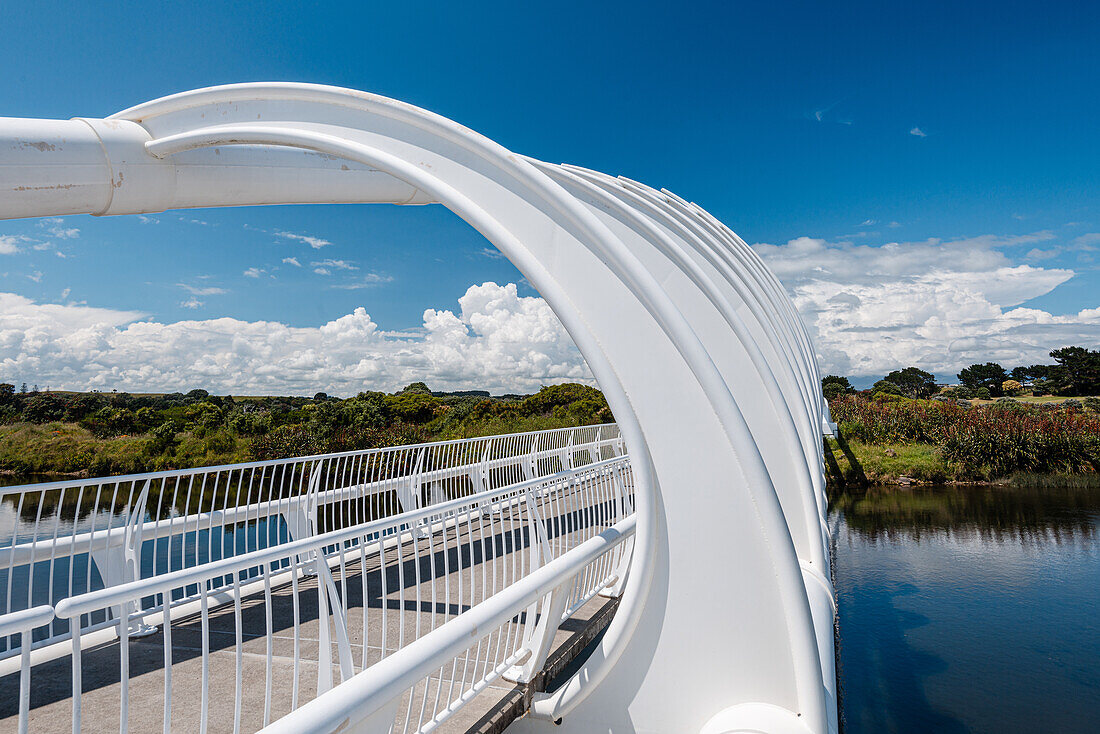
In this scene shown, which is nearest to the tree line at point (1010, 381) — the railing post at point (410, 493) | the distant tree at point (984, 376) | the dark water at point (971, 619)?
the distant tree at point (984, 376)

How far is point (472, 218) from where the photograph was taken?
3.65 m

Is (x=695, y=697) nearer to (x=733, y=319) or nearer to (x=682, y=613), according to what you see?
(x=682, y=613)

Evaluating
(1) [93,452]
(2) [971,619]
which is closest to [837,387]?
(2) [971,619]

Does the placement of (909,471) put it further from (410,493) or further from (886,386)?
(886,386)

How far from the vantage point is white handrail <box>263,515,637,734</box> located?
6.21ft

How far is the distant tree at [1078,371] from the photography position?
165 feet

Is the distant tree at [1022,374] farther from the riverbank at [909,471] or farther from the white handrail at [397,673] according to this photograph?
the white handrail at [397,673]

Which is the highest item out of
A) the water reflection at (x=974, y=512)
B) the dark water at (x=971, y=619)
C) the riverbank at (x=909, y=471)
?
the riverbank at (x=909, y=471)

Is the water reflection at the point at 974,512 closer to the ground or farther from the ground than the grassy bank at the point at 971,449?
closer to the ground

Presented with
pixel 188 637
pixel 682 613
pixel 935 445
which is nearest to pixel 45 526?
pixel 188 637

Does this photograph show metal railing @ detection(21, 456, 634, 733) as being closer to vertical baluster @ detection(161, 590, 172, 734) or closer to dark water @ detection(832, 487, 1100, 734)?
vertical baluster @ detection(161, 590, 172, 734)

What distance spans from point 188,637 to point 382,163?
3.76m

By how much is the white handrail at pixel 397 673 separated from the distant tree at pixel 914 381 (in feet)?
190

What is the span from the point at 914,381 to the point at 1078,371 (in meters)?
12.4
